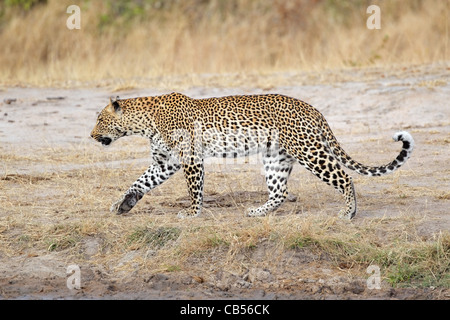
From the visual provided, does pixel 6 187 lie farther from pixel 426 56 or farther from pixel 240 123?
pixel 426 56

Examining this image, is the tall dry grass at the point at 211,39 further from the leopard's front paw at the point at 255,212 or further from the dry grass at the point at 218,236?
the leopard's front paw at the point at 255,212

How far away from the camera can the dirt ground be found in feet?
22.2

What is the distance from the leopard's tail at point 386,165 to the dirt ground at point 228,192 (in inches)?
16.7

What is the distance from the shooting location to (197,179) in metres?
8.03

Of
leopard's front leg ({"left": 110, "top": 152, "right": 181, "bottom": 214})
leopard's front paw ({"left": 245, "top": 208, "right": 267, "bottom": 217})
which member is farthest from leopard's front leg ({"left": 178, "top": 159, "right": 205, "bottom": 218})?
leopard's front paw ({"left": 245, "top": 208, "right": 267, "bottom": 217})

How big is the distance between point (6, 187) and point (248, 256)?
3.25 metres

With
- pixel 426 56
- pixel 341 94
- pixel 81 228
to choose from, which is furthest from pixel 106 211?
pixel 426 56

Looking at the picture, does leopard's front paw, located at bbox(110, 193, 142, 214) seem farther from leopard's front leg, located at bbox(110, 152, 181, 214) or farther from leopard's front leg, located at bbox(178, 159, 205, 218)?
leopard's front leg, located at bbox(178, 159, 205, 218)

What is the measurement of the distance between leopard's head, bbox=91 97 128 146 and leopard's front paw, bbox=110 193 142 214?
2.15 ft

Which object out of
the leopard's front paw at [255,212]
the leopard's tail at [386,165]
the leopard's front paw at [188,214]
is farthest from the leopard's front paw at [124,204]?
the leopard's tail at [386,165]

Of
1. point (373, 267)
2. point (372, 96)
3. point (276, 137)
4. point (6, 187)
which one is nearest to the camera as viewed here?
→ point (373, 267)

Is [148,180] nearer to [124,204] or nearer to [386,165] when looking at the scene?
[124,204]

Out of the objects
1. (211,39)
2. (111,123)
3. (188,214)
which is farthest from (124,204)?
(211,39)

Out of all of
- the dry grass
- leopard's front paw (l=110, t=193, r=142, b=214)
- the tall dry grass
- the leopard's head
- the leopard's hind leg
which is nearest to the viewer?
the dry grass
